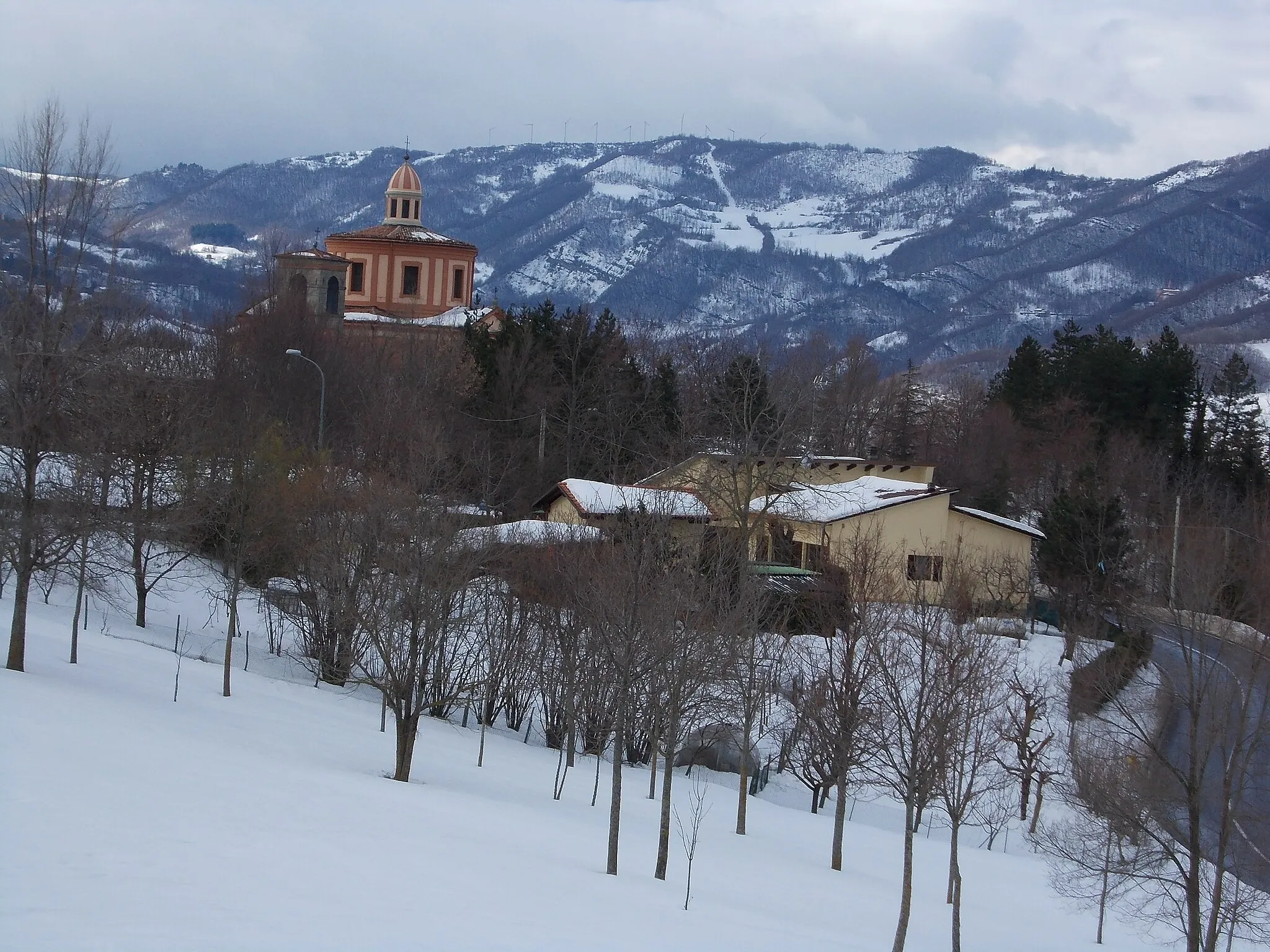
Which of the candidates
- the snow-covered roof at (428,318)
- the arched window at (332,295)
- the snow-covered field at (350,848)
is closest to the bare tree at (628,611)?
the snow-covered field at (350,848)

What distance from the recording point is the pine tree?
6025 centimetres

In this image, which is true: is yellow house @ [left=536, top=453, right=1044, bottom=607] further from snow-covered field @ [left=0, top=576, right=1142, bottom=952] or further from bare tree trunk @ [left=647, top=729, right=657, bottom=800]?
snow-covered field @ [left=0, top=576, right=1142, bottom=952]

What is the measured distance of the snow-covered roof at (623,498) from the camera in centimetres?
3494

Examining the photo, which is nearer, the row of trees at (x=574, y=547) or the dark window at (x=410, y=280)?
the row of trees at (x=574, y=547)

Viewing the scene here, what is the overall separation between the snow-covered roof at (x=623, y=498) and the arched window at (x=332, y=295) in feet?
123

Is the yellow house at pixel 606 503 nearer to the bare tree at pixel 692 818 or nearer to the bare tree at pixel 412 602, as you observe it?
the bare tree at pixel 692 818

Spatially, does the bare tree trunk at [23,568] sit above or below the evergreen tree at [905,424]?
below

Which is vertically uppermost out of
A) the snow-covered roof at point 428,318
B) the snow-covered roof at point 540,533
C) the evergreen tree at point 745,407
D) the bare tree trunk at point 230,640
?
the snow-covered roof at point 428,318

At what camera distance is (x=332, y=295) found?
75.0 meters

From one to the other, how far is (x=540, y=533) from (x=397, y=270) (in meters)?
47.2

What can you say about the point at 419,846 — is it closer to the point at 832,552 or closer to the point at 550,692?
the point at 550,692

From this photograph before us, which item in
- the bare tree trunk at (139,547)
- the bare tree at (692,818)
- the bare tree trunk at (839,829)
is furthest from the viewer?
the bare tree trunk at (139,547)

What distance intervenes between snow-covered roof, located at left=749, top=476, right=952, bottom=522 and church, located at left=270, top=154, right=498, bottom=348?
31831mm

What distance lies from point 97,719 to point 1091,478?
36.9 meters
